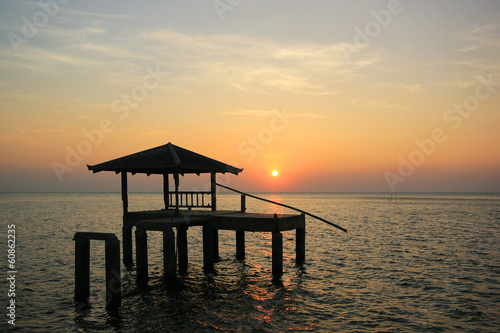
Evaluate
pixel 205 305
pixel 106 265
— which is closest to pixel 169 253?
pixel 205 305

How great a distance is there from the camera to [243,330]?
1166 cm

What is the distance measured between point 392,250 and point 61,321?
2118 cm

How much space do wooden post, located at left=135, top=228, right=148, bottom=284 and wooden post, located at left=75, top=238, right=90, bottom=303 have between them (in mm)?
2178

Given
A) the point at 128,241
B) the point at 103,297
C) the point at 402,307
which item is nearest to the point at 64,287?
the point at 103,297

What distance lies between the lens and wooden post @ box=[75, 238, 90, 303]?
1312 centimetres

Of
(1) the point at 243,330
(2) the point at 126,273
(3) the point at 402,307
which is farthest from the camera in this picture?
(2) the point at 126,273

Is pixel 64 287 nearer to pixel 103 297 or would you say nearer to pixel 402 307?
pixel 103 297

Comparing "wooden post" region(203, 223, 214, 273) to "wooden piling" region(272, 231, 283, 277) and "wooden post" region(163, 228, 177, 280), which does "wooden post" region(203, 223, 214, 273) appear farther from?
"wooden piling" region(272, 231, 283, 277)

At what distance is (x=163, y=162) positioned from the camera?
17.3 m

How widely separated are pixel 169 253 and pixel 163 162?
12.8ft

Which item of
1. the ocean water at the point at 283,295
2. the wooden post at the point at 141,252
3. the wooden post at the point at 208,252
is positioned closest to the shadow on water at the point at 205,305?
the ocean water at the point at 283,295

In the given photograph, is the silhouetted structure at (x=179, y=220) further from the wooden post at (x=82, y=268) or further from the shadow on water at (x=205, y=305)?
the wooden post at (x=82, y=268)

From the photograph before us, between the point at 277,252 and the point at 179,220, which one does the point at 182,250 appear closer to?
the point at 179,220

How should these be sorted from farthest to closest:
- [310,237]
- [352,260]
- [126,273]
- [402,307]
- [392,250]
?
[310,237]
[392,250]
[352,260]
[126,273]
[402,307]
